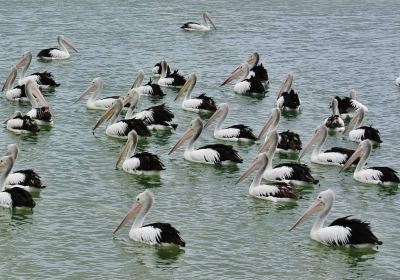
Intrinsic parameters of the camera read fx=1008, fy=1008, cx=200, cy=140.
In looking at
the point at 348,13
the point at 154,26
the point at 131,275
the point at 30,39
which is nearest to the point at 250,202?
the point at 131,275

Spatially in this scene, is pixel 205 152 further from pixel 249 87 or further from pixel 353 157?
pixel 249 87

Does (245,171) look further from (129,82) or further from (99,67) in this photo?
(99,67)

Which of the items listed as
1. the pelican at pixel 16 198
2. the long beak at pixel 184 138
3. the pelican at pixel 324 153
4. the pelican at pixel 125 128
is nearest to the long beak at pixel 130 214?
the pelican at pixel 16 198

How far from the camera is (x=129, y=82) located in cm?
2089

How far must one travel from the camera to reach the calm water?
11.4m

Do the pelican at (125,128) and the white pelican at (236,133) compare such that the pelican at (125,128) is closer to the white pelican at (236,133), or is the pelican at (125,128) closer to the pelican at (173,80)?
the white pelican at (236,133)

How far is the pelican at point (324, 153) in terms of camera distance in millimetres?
15352

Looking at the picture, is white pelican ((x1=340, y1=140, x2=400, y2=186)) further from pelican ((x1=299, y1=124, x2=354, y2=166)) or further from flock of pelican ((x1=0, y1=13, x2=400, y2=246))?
pelican ((x1=299, y1=124, x2=354, y2=166))

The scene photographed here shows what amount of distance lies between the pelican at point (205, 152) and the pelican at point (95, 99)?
300 cm

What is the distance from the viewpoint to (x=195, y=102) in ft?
61.7

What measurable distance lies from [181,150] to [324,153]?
236 centimetres

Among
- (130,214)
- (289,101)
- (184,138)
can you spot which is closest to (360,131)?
(289,101)

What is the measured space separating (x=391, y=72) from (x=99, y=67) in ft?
21.6

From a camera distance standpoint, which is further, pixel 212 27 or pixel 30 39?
pixel 212 27
